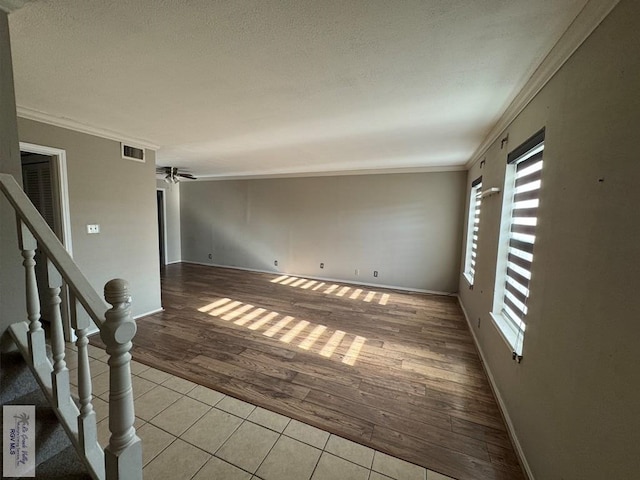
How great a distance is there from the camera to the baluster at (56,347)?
1.04 meters

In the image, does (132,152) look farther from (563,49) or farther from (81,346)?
(563,49)

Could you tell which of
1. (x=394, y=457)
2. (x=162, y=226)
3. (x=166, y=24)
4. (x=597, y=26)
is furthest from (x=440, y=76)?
(x=162, y=226)

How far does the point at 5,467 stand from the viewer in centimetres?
94

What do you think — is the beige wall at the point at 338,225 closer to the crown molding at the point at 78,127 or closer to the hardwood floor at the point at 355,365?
the hardwood floor at the point at 355,365

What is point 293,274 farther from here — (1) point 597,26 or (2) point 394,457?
(1) point 597,26

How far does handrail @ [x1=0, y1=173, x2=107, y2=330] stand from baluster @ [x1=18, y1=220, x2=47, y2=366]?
0.08m

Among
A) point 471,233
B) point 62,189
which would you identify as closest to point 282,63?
point 62,189

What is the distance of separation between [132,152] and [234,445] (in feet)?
11.4

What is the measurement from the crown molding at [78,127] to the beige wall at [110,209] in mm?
47

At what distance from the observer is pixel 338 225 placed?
5.48m

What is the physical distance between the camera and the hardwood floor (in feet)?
5.60

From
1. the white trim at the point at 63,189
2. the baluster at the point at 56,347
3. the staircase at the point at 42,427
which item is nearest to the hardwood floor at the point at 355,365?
the staircase at the point at 42,427

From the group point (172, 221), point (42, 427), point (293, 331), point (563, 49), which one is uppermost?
point (563, 49)

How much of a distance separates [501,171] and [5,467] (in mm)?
3457
